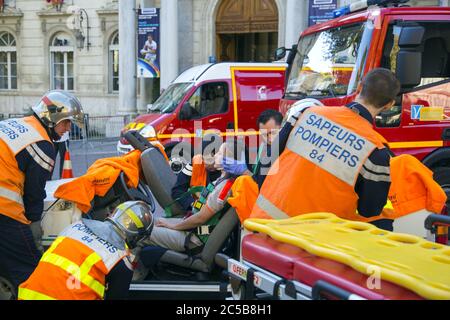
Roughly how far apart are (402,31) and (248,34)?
1755 centimetres

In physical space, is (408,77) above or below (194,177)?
above

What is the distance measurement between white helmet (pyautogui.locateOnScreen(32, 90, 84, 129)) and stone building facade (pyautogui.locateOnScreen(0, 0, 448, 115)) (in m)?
14.0

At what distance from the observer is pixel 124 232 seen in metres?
3.25

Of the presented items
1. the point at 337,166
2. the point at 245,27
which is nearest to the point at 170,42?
the point at 245,27

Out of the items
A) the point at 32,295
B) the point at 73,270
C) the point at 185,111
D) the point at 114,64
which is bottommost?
the point at 32,295

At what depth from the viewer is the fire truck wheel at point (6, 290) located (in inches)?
165

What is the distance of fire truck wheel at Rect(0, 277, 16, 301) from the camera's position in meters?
4.19

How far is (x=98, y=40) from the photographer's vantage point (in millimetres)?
24078

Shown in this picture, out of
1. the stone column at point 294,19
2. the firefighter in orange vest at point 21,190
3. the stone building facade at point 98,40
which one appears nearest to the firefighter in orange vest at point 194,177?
the firefighter in orange vest at point 21,190

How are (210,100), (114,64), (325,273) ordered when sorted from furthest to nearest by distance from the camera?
(114,64), (210,100), (325,273)

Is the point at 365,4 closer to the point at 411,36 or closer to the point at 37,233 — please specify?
the point at 411,36

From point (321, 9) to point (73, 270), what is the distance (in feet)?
48.8
